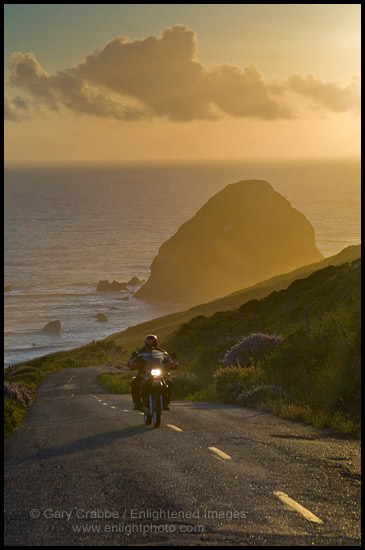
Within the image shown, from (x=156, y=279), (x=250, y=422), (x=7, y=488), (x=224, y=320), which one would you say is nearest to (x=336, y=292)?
(x=224, y=320)

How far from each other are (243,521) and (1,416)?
11472 mm

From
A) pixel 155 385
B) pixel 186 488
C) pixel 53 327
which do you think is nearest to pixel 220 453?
pixel 186 488

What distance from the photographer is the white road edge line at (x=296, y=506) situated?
7387 millimetres

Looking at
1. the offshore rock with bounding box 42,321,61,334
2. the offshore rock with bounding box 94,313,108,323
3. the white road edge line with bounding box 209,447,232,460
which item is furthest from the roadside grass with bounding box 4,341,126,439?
the offshore rock with bounding box 94,313,108,323

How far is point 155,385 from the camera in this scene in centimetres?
1468

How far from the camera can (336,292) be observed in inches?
1657

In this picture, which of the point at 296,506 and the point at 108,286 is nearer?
the point at 296,506

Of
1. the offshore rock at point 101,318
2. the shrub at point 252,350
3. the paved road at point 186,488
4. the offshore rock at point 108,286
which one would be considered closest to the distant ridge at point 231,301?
the offshore rock at point 101,318

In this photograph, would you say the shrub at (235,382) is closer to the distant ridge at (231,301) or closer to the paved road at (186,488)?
the paved road at (186,488)

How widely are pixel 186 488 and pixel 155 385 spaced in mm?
5972

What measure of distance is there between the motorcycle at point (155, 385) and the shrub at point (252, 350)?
492 inches

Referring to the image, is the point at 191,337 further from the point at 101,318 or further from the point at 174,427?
the point at 101,318

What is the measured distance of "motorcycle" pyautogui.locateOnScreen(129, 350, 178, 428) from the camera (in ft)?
48.3

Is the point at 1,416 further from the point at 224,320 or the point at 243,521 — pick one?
the point at 224,320
